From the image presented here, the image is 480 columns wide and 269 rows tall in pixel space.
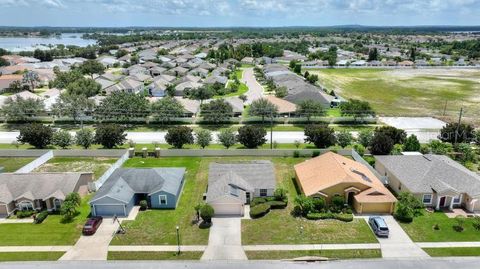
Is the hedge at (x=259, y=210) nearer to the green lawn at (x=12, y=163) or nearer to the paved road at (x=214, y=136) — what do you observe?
the paved road at (x=214, y=136)

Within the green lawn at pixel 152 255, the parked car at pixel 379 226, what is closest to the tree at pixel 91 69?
the green lawn at pixel 152 255

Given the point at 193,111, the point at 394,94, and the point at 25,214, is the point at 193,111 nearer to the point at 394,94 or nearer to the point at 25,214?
the point at 25,214

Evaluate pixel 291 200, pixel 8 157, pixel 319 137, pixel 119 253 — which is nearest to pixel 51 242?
pixel 119 253

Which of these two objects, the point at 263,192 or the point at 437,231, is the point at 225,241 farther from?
the point at 437,231

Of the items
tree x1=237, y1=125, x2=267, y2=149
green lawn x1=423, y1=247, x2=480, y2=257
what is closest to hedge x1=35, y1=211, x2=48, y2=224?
tree x1=237, y1=125, x2=267, y2=149

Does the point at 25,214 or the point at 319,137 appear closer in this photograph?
the point at 25,214
